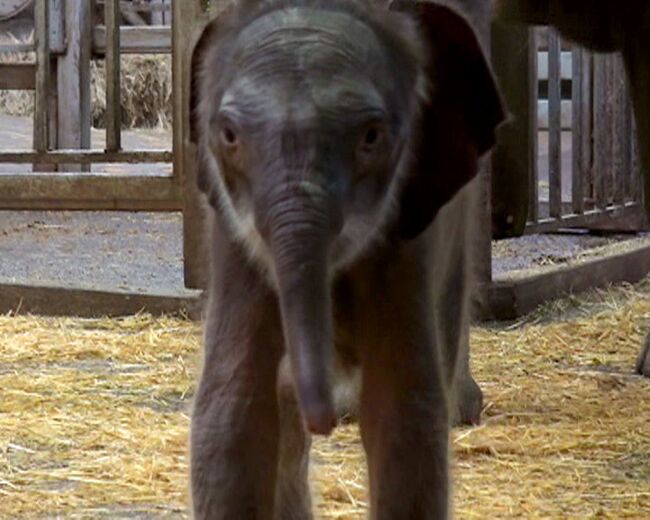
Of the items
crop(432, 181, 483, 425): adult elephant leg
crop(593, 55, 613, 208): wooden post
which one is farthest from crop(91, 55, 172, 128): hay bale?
crop(432, 181, 483, 425): adult elephant leg

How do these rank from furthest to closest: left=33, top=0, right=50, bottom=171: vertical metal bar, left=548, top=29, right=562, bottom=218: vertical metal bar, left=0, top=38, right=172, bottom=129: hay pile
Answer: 1. left=0, top=38, right=172, bottom=129: hay pile
2. left=33, top=0, right=50, bottom=171: vertical metal bar
3. left=548, top=29, right=562, bottom=218: vertical metal bar

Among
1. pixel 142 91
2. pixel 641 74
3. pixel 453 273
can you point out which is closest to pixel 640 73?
pixel 641 74

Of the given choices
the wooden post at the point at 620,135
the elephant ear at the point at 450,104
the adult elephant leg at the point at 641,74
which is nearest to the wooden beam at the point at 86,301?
the adult elephant leg at the point at 641,74

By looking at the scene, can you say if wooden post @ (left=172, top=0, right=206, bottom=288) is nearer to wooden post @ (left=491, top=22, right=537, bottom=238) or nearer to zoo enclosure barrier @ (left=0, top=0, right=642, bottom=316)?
zoo enclosure barrier @ (left=0, top=0, right=642, bottom=316)

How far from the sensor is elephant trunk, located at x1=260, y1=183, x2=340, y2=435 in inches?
80.7

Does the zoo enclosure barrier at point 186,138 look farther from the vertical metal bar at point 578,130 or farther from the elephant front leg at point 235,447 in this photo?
the elephant front leg at point 235,447

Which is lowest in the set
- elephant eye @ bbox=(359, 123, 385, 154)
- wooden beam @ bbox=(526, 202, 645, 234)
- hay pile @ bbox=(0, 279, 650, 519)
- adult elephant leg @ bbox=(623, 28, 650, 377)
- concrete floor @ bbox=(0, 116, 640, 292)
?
hay pile @ bbox=(0, 279, 650, 519)

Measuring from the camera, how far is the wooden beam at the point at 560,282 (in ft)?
20.1

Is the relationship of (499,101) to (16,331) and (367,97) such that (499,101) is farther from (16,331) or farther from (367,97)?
(16,331)

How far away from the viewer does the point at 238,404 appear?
257 cm

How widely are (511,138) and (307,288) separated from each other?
3.35 meters

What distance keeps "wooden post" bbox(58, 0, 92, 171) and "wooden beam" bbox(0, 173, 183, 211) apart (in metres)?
2.30

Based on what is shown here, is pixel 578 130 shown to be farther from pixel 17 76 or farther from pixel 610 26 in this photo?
pixel 17 76

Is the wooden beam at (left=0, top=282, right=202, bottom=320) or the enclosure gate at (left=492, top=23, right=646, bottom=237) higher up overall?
the enclosure gate at (left=492, top=23, right=646, bottom=237)
